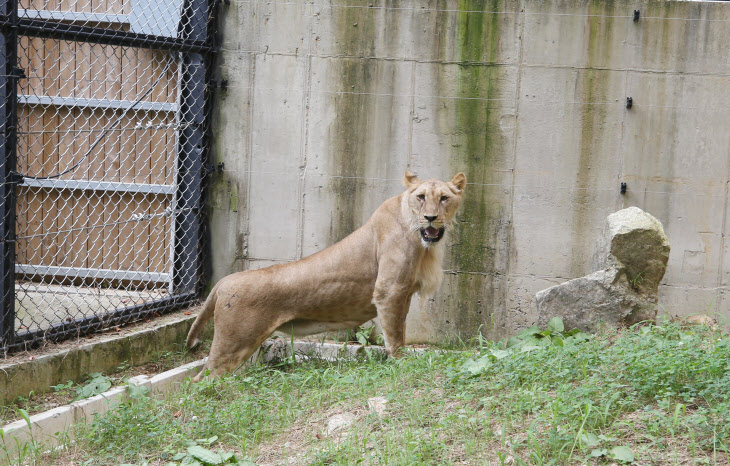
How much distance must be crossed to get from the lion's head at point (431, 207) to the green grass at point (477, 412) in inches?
38.3

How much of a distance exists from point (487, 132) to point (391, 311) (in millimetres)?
2004

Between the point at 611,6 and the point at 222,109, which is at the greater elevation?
the point at 611,6

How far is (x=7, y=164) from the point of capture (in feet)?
17.2

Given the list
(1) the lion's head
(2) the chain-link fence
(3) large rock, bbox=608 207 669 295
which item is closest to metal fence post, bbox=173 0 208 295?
(2) the chain-link fence

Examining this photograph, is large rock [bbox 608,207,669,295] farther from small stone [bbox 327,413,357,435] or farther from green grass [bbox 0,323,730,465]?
small stone [bbox 327,413,357,435]

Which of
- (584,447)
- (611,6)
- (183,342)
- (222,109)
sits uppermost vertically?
(611,6)

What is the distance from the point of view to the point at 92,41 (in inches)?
237

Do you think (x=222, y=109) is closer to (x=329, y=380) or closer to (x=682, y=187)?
(x=329, y=380)

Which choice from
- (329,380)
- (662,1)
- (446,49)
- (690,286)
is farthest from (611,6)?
(329,380)

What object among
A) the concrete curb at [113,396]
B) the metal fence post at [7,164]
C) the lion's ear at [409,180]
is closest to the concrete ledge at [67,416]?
the concrete curb at [113,396]

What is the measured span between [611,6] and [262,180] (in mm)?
3495

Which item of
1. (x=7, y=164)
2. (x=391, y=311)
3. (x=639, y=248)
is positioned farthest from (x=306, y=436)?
(x=639, y=248)

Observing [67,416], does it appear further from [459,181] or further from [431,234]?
[459,181]

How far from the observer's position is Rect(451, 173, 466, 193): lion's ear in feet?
20.2
